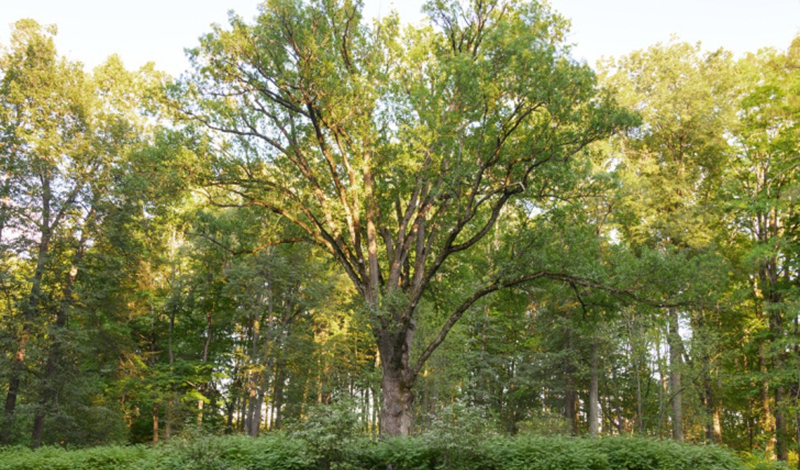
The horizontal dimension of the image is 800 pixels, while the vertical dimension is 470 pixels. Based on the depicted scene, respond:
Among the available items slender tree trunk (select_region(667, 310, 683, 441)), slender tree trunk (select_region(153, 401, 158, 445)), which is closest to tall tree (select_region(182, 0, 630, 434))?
slender tree trunk (select_region(667, 310, 683, 441))

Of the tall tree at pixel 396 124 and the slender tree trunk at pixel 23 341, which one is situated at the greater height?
the tall tree at pixel 396 124

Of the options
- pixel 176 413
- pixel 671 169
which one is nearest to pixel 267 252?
pixel 176 413

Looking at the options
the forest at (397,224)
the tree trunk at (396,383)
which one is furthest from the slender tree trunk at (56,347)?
the tree trunk at (396,383)

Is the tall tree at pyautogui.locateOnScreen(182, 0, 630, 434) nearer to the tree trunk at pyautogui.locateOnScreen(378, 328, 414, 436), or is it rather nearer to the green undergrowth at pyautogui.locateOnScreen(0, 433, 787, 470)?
the tree trunk at pyautogui.locateOnScreen(378, 328, 414, 436)

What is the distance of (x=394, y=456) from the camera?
9.12 metres

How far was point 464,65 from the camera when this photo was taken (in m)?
10.4

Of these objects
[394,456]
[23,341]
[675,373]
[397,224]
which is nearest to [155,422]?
[23,341]

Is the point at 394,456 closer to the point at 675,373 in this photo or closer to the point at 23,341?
the point at 675,373

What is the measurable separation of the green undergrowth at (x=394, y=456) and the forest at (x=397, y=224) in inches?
19.2

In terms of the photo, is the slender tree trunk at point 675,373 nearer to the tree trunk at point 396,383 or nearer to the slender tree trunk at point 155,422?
the tree trunk at point 396,383

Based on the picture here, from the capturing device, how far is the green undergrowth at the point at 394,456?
881 centimetres

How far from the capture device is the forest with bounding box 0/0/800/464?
38.2ft

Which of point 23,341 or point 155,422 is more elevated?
point 23,341

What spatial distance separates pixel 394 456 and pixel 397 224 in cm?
750
